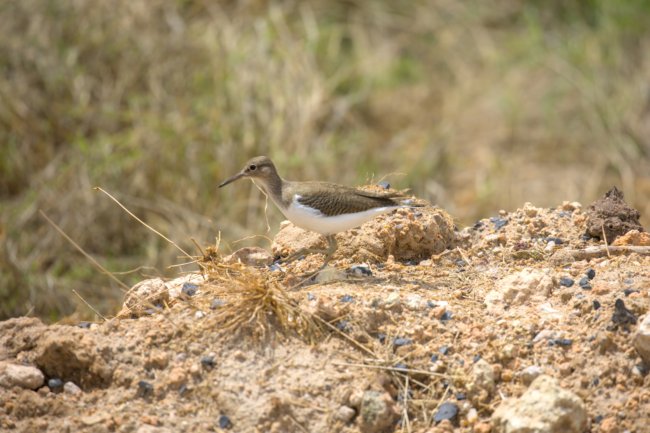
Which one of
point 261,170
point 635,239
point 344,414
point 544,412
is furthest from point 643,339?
point 261,170

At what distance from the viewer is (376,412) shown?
14.9 feet

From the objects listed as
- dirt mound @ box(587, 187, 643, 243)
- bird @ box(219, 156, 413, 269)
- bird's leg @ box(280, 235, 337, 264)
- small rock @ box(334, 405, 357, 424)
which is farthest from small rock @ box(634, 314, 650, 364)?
bird's leg @ box(280, 235, 337, 264)

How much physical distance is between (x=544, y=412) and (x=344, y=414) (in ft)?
2.94

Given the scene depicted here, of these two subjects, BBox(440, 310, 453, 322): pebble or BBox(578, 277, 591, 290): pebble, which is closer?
BBox(440, 310, 453, 322): pebble

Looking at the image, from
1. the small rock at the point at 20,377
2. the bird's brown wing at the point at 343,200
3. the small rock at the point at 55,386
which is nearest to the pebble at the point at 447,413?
the bird's brown wing at the point at 343,200

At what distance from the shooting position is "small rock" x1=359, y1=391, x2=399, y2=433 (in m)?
4.53

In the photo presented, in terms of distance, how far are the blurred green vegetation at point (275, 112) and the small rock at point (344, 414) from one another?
3.28 meters

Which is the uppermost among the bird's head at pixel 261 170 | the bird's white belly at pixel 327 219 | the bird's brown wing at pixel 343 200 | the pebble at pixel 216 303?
the bird's head at pixel 261 170

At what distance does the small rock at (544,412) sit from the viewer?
431 centimetres

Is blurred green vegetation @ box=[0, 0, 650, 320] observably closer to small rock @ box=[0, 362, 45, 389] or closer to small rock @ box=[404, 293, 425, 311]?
small rock @ box=[0, 362, 45, 389]

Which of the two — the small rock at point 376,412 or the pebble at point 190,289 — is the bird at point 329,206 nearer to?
the pebble at point 190,289

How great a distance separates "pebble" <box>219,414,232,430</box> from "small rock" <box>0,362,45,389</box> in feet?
3.03

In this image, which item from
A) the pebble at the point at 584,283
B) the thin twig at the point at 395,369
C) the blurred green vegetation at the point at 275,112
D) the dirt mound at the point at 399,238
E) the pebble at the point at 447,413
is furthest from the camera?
the blurred green vegetation at the point at 275,112

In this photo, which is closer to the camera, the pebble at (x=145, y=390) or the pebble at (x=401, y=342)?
the pebble at (x=145, y=390)
